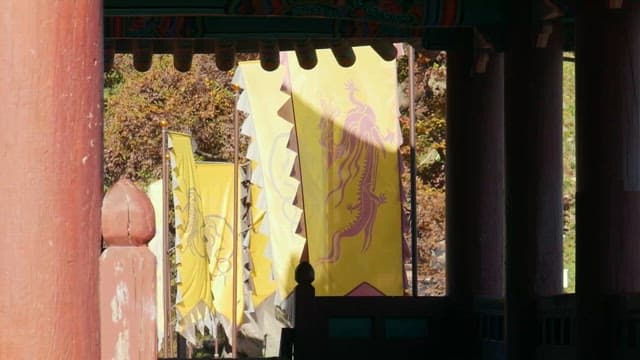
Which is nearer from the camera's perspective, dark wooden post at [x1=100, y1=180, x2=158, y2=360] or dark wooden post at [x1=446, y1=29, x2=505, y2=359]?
dark wooden post at [x1=100, y1=180, x2=158, y2=360]

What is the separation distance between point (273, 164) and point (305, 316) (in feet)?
27.8

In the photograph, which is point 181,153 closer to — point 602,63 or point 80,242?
point 602,63

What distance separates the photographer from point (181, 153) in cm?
2317

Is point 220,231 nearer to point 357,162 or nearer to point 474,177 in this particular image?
point 357,162

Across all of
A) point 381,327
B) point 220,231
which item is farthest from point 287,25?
point 220,231

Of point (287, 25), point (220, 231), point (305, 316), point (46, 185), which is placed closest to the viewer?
point (46, 185)

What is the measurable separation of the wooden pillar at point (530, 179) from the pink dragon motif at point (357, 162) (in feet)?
21.2

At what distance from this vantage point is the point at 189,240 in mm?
23500

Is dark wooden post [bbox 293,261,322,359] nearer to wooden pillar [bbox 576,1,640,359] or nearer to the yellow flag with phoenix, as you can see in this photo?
wooden pillar [bbox 576,1,640,359]

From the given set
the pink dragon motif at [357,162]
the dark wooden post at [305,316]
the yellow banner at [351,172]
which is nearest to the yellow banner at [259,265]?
the yellow banner at [351,172]

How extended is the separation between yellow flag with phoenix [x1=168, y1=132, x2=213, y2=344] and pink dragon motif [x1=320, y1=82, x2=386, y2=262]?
4.73 m

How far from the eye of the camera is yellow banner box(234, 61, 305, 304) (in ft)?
66.8

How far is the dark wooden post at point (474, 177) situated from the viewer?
502 inches

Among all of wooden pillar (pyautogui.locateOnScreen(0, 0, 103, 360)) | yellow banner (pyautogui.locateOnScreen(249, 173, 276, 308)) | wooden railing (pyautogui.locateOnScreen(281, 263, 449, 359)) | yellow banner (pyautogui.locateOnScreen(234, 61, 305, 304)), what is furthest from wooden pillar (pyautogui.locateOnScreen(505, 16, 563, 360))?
yellow banner (pyautogui.locateOnScreen(249, 173, 276, 308))
